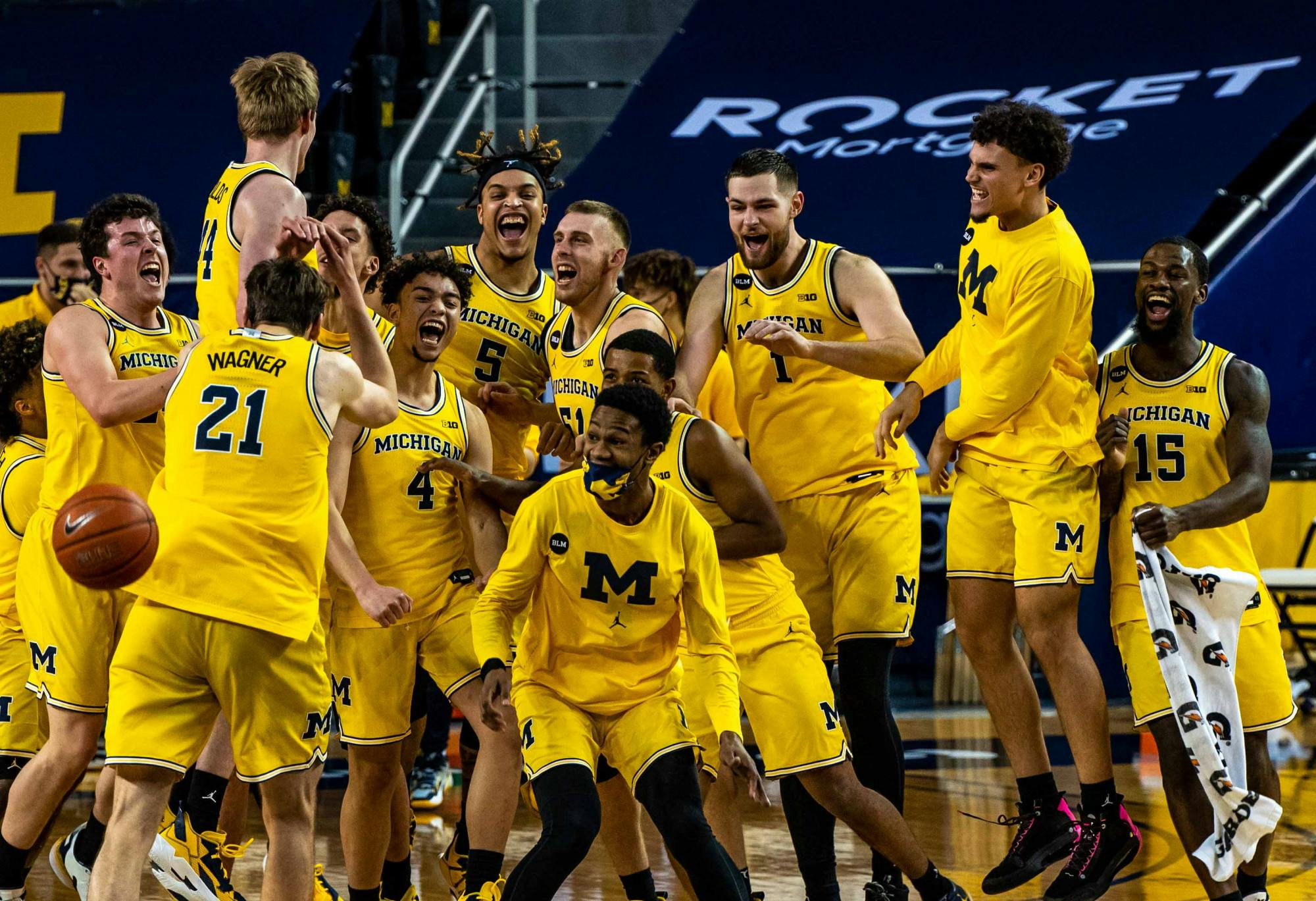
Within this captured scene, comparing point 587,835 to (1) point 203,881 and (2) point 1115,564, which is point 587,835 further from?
(2) point 1115,564

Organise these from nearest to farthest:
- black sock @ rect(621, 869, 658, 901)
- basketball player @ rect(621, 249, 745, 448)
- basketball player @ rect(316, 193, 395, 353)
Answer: black sock @ rect(621, 869, 658, 901) → basketball player @ rect(316, 193, 395, 353) → basketball player @ rect(621, 249, 745, 448)

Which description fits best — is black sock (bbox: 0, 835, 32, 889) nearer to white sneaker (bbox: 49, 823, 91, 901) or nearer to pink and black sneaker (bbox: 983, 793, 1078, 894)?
white sneaker (bbox: 49, 823, 91, 901)

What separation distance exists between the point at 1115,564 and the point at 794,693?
1.35 metres

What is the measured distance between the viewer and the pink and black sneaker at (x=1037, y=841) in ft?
18.9

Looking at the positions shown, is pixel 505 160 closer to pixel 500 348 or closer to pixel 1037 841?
pixel 500 348

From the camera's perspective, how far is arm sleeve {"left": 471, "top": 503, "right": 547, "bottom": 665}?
4.82m

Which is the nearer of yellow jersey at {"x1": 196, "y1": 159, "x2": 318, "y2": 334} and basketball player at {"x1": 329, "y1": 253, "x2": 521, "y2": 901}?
yellow jersey at {"x1": 196, "y1": 159, "x2": 318, "y2": 334}

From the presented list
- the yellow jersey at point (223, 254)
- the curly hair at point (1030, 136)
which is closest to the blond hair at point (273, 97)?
the yellow jersey at point (223, 254)

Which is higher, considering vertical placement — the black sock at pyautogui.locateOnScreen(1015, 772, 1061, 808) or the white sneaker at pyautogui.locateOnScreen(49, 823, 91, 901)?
the black sock at pyautogui.locateOnScreen(1015, 772, 1061, 808)

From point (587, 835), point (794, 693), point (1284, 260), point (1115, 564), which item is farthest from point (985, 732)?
point (587, 835)

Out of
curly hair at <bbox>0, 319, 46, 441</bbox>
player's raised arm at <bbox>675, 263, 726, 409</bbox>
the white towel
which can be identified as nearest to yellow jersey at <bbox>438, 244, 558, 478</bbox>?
player's raised arm at <bbox>675, 263, 726, 409</bbox>

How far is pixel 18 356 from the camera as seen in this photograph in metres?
5.98

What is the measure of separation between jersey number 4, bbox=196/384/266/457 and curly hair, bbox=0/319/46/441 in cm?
167

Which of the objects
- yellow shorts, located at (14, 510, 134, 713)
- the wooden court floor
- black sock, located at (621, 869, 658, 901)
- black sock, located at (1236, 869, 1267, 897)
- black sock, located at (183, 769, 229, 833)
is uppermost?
yellow shorts, located at (14, 510, 134, 713)
